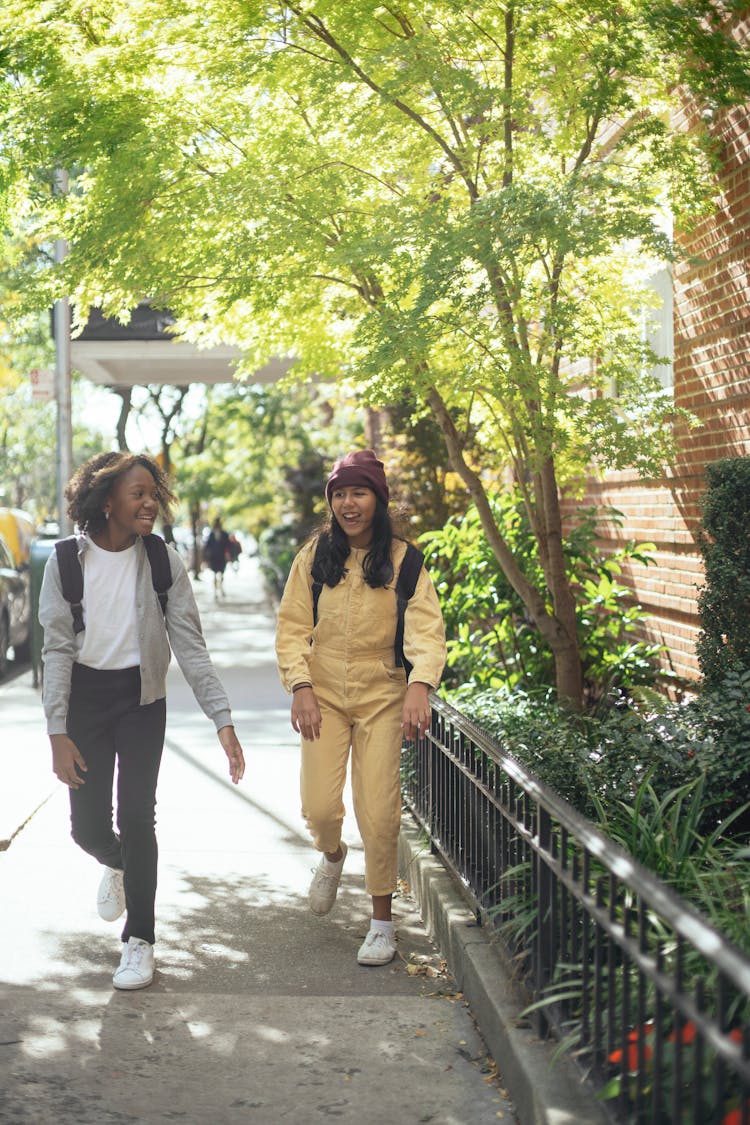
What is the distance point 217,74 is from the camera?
6746 mm

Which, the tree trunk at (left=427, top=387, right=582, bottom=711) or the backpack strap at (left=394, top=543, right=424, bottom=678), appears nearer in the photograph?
the backpack strap at (left=394, top=543, right=424, bottom=678)

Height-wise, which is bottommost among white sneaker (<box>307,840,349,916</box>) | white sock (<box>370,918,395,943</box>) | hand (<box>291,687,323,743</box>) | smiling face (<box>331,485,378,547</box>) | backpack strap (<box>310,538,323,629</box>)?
white sock (<box>370,918,395,943</box>)

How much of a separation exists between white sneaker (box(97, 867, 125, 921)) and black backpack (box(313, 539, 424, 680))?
4.17 feet

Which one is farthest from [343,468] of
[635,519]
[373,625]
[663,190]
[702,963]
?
[635,519]

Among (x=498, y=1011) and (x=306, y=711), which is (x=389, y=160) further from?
(x=498, y=1011)

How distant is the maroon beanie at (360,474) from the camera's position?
203 inches

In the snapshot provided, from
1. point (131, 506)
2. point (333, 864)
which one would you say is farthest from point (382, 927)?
point (131, 506)

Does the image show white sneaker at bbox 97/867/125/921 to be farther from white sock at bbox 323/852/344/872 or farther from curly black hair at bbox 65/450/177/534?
curly black hair at bbox 65/450/177/534

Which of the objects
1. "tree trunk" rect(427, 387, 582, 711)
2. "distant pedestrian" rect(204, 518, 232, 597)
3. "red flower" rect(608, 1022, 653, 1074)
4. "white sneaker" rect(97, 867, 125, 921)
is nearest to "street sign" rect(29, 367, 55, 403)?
"tree trunk" rect(427, 387, 582, 711)

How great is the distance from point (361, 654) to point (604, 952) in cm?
171

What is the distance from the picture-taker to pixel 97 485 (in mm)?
4984

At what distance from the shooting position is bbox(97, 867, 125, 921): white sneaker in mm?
5375

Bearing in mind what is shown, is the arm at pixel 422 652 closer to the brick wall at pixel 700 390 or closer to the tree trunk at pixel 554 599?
the tree trunk at pixel 554 599

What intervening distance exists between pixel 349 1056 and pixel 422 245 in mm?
3647
